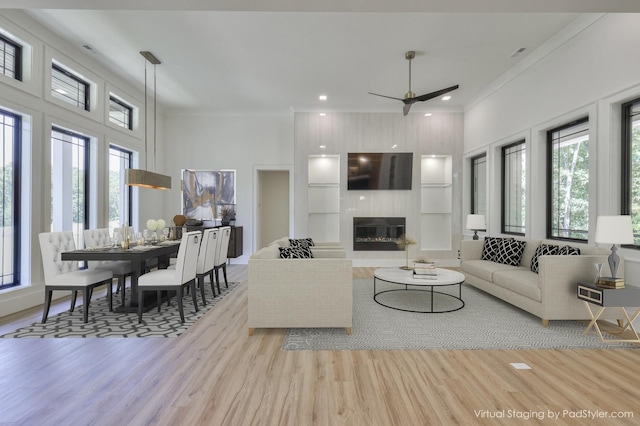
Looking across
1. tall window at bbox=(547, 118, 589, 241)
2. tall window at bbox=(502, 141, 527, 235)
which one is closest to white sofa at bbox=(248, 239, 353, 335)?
tall window at bbox=(547, 118, 589, 241)

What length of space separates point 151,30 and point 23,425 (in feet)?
13.3

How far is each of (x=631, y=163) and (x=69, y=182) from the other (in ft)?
23.5

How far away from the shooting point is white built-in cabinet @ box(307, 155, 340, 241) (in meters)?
6.75

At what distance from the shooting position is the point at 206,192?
692 cm

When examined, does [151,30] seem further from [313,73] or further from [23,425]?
[23,425]

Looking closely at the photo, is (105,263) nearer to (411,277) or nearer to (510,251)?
(411,277)

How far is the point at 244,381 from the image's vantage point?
2.15 metres

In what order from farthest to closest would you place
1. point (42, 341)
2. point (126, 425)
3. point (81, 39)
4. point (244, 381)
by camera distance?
point (81, 39) → point (42, 341) → point (244, 381) → point (126, 425)

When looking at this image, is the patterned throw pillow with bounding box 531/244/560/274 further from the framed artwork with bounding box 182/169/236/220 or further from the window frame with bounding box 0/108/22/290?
the window frame with bounding box 0/108/22/290

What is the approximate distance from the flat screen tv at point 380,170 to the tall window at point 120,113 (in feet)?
14.7

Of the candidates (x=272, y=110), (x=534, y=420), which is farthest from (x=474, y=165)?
(x=534, y=420)

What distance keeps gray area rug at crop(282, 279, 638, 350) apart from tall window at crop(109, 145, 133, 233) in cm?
429

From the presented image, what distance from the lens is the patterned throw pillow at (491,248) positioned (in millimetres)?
4594

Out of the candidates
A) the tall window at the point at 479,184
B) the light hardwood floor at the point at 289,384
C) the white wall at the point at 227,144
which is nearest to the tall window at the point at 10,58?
the light hardwood floor at the point at 289,384
